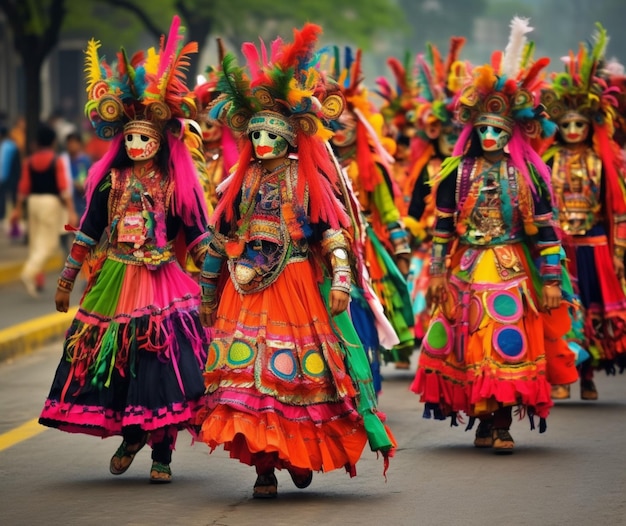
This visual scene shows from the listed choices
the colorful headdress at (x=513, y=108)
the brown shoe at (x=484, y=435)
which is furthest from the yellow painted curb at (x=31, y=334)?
the colorful headdress at (x=513, y=108)

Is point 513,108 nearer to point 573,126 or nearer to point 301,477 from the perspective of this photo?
point 573,126

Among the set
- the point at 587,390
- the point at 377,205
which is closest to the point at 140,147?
the point at 377,205

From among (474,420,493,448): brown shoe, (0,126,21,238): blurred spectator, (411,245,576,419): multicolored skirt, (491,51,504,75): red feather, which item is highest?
(0,126,21,238): blurred spectator

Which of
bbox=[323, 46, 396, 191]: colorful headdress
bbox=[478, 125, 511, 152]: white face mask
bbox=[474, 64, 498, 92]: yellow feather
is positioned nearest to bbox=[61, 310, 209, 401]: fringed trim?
bbox=[478, 125, 511, 152]: white face mask

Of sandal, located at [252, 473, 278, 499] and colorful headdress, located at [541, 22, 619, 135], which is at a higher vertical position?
colorful headdress, located at [541, 22, 619, 135]

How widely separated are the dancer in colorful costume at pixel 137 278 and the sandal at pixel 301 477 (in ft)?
2.46

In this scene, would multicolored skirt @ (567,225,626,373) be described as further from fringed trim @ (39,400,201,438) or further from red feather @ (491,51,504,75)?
fringed trim @ (39,400,201,438)

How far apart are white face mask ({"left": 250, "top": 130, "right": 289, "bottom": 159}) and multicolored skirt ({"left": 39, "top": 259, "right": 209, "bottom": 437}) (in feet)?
3.60

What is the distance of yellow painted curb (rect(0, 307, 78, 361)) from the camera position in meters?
15.4

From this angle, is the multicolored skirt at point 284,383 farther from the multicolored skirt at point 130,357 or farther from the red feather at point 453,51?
the red feather at point 453,51

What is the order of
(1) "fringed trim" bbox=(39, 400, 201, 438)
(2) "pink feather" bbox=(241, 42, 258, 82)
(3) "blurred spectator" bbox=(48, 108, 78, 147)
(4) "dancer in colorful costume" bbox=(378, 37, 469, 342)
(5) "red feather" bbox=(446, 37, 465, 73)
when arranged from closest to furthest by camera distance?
(2) "pink feather" bbox=(241, 42, 258, 82) → (1) "fringed trim" bbox=(39, 400, 201, 438) → (4) "dancer in colorful costume" bbox=(378, 37, 469, 342) → (5) "red feather" bbox=(446, 37, 465, 73) → (3) "blurred spectator" bbox=(48, 108, 78, 147)

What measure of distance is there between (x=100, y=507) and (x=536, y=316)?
3.04m

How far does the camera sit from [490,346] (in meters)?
10.2

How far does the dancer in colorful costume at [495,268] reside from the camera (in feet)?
33.6
